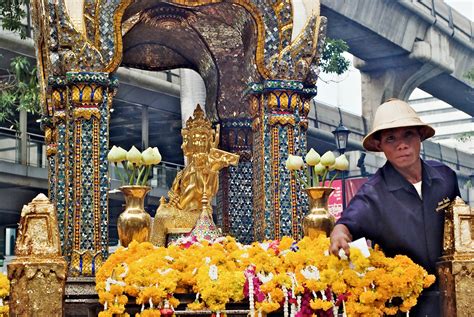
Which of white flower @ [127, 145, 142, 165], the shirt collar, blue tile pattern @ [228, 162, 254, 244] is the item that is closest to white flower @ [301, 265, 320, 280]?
the shirt collar

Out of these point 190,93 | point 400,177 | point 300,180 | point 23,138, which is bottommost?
point 400,177

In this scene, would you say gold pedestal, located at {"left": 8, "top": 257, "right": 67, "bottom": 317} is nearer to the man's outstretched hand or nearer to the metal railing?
the man's outstretched hand

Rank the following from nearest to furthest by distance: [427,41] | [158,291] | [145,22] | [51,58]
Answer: [158,291]
[51,58]
[145,22]
[427,41]

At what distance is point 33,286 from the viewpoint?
6371 millimetres

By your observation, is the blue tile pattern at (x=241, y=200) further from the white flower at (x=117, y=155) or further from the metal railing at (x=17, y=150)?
the metal railing at (x=17, y=150)

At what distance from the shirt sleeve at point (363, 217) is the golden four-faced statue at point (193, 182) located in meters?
5.18

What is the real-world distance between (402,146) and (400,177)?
0.21 metres

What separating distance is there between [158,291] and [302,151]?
496 centimetres

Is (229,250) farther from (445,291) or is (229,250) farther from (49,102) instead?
(49,102)

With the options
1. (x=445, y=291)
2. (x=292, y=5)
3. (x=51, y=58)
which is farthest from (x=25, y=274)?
(x=292, y=5)

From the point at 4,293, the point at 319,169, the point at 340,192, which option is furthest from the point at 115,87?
the point at 340,192

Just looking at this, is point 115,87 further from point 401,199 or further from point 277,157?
point 401,199

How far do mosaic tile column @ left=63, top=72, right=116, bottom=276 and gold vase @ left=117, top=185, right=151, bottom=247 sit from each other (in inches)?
7.7

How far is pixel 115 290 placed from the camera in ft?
22.9
